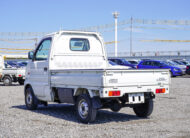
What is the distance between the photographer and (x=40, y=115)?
9.80 meters

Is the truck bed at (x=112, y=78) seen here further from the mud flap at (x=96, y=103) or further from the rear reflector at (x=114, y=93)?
the mud flap at (x=96, y=103)

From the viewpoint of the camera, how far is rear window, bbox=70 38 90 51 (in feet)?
34.1

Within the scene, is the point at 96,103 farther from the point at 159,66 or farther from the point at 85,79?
the point at 159,66

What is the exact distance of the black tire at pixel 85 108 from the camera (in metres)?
8.14

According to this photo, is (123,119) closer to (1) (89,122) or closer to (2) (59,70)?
(1) (89,122)

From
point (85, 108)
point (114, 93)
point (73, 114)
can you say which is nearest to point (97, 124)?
point (85, 108)

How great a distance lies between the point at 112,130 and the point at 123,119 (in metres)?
1.61

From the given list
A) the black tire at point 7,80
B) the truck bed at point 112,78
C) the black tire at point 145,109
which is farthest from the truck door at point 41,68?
the black tire at point 7,80

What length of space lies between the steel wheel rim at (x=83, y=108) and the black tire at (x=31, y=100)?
2.66 m

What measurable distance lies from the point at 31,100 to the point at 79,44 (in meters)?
2.38

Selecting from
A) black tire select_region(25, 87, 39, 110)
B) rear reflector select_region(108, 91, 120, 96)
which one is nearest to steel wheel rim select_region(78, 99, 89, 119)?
rear reflector select_region(108, 91, 120, 96)

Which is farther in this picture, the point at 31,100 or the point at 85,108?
the point at 31,100

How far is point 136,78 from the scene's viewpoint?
27.2 ft

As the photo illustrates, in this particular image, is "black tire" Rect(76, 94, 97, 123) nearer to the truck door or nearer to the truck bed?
the truck bed
